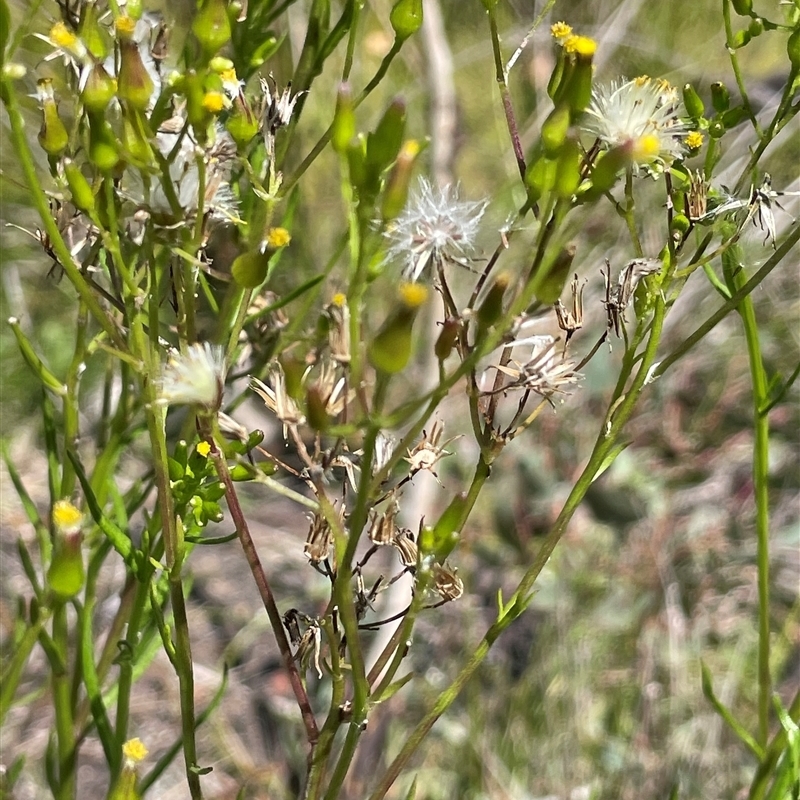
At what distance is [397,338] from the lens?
1.22 ft

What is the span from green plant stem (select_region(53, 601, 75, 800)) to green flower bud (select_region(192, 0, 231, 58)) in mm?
492

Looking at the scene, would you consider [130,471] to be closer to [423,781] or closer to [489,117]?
[423,781]

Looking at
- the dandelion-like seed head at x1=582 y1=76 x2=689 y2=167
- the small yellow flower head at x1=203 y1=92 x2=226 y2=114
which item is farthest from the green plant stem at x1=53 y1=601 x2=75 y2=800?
the dandelion-like seed head at x1=582 y1=76 x2=689 y2=167

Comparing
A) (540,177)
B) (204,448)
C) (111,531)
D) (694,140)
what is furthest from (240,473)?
(694,140)

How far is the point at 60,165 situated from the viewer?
53cm

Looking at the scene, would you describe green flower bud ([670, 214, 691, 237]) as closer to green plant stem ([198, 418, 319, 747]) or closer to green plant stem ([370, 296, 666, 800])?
green plant stem ([370, 296, 666, 800])

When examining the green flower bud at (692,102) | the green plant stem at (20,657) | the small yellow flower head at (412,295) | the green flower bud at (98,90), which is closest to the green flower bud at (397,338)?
the small yellow flower head at (412,295)

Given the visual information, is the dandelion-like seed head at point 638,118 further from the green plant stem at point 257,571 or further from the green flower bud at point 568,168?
the green plant stem at point 257,571

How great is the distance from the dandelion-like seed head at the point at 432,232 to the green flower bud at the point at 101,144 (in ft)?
0.55

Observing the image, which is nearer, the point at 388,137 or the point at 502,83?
the point at 388,137

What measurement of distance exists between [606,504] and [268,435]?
999 mm

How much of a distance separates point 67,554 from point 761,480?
584 millimetres

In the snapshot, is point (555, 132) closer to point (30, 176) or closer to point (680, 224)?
point (680, 224)

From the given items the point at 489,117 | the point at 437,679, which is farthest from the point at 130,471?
the point at 489,117
